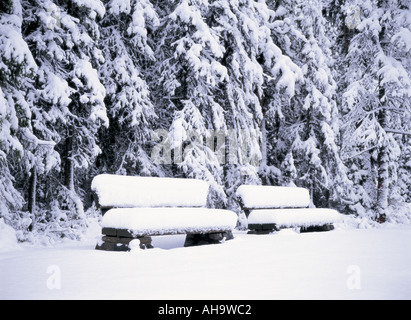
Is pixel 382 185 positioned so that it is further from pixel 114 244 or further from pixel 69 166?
pixel 114 244

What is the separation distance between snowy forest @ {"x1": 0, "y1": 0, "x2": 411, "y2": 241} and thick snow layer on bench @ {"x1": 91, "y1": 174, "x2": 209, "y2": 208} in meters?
1.82

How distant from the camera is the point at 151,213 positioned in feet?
24.6

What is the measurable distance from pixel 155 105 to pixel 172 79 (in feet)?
4.63

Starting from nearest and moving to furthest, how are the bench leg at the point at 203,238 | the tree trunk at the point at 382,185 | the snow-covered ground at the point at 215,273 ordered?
the snow-covered ground at the point at 215,273
the bench leg at the point at 203,238
the tree trunk at the point at 382,185

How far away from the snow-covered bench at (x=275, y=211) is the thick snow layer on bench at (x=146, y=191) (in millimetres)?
2240

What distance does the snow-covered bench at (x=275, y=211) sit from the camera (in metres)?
11.1

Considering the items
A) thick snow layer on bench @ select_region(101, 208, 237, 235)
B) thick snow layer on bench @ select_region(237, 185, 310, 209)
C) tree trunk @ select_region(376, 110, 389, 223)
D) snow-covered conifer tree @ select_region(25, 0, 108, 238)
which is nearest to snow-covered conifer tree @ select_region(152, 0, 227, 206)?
thick snow layer on bench @ select_region(237, 185, 310, 209)

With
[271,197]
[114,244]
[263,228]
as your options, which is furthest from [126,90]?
[114,244]

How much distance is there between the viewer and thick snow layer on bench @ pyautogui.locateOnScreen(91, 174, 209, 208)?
7.78 meters

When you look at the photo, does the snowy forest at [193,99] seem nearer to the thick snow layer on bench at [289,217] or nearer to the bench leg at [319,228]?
the thick snow layer on bench at [289,217]

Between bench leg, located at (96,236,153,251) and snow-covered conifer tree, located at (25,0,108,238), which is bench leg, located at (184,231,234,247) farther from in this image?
snow-covered conifer tree, located at (25,0,108,238)

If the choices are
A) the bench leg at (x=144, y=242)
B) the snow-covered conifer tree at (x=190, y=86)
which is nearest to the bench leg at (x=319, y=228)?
the snow-covered conifer tree at (x=190, y=86)
